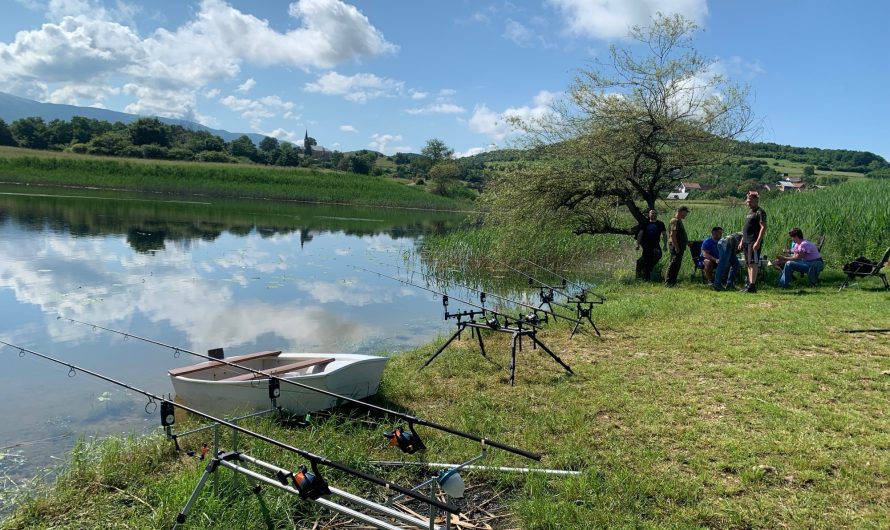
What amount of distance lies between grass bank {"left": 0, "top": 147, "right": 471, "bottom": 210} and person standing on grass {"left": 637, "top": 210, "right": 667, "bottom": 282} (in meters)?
49.9

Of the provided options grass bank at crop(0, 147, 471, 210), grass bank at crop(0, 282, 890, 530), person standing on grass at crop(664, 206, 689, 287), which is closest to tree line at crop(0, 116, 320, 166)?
grass bank at crop(0, 147, 471, 210)

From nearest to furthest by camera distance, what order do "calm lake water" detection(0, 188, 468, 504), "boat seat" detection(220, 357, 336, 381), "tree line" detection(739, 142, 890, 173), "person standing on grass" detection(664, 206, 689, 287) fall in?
1. "boat seat" detection(220, 357, 336, 381)
2. "calm lake water" detection(0, 188, 468, 504)
3. "person standing on grass" detection(664, 206, 689, 287)
4. "tree line" detection(739, 142, 890, 173)

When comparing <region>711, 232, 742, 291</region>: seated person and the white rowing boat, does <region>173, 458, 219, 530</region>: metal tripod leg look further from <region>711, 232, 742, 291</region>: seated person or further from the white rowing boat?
<region>711, 232, 742, 291</region>: seated person

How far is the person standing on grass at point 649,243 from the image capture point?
13.4m

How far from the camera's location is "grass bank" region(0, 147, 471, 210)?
56.8m

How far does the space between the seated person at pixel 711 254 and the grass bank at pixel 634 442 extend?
459 centimetres

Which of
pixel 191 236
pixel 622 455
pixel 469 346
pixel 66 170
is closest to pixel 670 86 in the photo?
pixel 469 346

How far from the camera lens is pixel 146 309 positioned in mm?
12469

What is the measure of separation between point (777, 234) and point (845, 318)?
7337 millimetres

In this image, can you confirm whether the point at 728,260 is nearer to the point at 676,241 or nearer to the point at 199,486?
the point at 676,241

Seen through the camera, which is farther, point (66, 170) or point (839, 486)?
point (66, 170)

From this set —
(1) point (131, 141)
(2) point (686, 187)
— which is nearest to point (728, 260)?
(2) point (686, 187)

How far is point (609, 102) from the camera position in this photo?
14.0m

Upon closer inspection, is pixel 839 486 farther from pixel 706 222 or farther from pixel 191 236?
pixel 191 236
